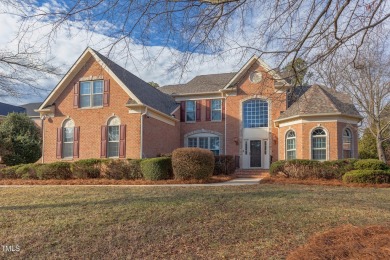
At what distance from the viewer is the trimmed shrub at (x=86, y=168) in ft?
54.8

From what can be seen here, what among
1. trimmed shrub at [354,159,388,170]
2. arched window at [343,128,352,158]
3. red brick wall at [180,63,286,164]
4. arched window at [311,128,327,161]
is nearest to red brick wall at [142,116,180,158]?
red brick wall at [180,63,286,164]

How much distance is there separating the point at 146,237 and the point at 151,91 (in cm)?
1746

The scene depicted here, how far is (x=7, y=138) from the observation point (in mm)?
24109

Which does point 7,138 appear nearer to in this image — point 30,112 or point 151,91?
point 151,91

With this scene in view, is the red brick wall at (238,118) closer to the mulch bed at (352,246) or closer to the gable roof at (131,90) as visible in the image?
the gable roof at (131,90)

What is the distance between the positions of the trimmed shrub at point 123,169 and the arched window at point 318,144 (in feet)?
31.2

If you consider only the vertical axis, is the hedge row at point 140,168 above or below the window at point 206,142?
below

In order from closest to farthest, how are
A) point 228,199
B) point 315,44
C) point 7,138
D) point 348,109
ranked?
1. point 315,44
2. point 228,199
3. point 348,109
4. point 7,138

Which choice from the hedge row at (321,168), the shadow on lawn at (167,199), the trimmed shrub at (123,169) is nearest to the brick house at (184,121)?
the trimmed shrub at (123,169)

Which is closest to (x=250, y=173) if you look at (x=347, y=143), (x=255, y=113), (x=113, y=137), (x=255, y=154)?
(x=255, y=154)

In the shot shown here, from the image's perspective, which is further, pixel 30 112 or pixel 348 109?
pixel 30 112

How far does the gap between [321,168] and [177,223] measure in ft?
34.8

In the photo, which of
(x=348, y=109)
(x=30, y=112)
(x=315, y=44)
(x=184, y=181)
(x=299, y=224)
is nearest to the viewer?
(x=315, y=44)

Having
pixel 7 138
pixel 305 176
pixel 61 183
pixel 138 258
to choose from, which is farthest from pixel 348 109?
pixel 7 138
